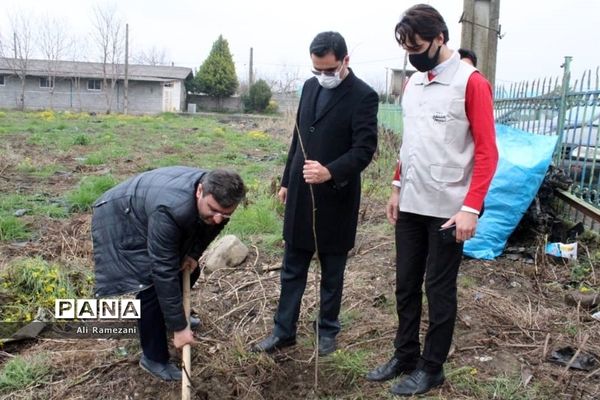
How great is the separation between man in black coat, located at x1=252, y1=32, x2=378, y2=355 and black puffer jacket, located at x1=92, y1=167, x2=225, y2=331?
0.48 m

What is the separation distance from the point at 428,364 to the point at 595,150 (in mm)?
3008

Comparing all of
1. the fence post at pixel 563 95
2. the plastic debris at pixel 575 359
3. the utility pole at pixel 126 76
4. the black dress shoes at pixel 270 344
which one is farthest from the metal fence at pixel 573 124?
the utility pole at pixel 126 76

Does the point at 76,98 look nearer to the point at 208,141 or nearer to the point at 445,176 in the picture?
the point at 208,141

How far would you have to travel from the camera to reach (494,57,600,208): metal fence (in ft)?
14.6

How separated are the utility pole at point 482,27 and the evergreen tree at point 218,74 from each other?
35.3 m

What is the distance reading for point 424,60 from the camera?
223cm

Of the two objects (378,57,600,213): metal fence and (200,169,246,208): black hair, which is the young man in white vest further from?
(378,57,600,213): metal fence

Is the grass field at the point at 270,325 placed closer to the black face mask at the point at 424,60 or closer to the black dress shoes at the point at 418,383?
the black dress shoes at the point at 418,383

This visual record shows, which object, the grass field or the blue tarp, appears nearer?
the grass field

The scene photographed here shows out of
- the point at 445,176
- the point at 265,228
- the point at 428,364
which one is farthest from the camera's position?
the point at 265,228

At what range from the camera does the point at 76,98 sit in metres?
37.5

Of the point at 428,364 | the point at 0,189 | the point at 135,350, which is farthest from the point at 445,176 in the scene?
the point at 0,189

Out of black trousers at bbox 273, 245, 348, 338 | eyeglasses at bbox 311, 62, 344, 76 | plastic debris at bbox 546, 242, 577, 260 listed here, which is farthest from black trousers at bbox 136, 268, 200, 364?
plastic debris at bbox 546, 242, 577, 260

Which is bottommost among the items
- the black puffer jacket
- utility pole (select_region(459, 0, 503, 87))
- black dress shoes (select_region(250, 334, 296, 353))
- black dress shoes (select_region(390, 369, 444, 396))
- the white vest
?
black dress shoes (select_region(250, 334, 296, 353))
